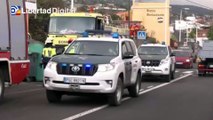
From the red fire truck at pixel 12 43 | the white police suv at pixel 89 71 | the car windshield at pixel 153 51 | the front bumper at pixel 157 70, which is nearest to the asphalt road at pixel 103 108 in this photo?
the white police suv at pixel 89 71

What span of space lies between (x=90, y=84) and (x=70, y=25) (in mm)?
8762

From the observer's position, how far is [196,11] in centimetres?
11238

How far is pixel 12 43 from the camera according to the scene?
1380 cm

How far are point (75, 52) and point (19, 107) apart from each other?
2.44m

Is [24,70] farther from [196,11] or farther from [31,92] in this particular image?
[196,11]

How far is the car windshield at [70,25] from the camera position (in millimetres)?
21266

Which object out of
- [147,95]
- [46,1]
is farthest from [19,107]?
[46,1]

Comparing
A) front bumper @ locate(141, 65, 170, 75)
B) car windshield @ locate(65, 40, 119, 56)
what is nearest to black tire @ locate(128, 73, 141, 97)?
car windshield @ locate(65, 40, 119, 56)

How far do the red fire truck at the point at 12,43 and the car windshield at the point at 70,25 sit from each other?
678 cm

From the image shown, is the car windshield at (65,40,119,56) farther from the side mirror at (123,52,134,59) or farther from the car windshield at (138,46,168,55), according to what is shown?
the car windshield at (138,46,168,55)

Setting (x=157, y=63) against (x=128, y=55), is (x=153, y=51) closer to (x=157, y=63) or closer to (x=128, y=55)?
(x=157, y=63)

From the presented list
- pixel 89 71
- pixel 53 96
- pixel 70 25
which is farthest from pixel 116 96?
pixel 70 25

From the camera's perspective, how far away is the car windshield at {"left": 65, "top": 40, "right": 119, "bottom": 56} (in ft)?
46.5

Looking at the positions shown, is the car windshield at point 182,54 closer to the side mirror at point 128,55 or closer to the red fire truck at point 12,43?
the side mirror at point 128,55
